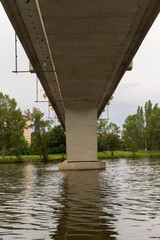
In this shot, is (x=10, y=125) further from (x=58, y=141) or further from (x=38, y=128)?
(x=58, y=141)

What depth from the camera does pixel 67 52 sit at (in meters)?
17.8

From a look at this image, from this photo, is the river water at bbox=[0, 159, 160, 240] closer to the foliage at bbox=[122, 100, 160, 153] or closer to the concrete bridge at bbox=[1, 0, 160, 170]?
the concrete bridge at bbox=[1, 0, 160, 170]

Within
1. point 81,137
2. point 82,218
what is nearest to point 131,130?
point 81,137

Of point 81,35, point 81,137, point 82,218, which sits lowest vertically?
point 82,218

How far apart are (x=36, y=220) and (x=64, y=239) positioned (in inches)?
89.4

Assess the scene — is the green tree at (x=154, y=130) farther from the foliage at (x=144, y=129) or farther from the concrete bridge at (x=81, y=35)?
the concrete bridge at (x=81, y=35)

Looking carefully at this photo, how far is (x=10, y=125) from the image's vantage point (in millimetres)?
80750

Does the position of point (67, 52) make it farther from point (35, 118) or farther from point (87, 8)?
point (35, 118)

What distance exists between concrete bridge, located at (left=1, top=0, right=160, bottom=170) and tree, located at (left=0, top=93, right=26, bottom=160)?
52.8 m

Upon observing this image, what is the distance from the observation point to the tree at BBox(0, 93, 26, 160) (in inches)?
3095

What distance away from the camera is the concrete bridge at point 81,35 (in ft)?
42.8

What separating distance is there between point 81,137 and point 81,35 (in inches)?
941

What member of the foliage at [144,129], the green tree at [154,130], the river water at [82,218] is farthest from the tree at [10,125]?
the river water at [82,218]

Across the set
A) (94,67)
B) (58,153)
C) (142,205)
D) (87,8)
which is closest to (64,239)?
(142,205)
